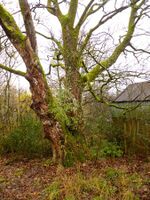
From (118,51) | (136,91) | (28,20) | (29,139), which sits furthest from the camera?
(136,91)

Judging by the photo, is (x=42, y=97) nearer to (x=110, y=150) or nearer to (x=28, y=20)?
(x=28, y=20)

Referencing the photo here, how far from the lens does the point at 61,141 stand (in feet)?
32.0

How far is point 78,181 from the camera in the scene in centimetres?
747

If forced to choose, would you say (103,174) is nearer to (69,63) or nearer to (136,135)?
(136,135)

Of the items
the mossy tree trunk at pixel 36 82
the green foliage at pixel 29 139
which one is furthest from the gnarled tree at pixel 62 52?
the green foliage at pixel 29 139

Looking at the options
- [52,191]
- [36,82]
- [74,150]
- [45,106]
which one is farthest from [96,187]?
[36,82]

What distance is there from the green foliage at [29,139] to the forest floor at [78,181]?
105cm

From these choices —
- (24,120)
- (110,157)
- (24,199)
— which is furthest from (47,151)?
(24,199)

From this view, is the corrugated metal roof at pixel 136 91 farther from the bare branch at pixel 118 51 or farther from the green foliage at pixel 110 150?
the green foliage at pixel 110 150

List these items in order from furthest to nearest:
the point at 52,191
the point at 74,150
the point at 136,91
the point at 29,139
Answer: the point at 136,91 → the point at 29,139 → the point at 74,150 → the point at 52,191

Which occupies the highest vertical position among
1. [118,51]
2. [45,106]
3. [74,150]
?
[118,51]

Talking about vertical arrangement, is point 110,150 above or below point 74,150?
below

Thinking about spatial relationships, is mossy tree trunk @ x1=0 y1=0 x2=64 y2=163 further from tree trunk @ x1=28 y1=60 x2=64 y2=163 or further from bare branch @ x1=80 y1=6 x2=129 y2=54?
bare branch @ x1=80 y1=6 x2=129 y2=54

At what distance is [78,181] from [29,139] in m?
4.69
